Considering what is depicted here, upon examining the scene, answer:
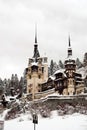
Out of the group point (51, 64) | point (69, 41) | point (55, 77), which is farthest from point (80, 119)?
point (51, 64)

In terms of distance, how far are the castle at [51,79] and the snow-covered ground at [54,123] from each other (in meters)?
15.7

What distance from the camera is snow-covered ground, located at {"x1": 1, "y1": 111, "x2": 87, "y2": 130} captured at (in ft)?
256

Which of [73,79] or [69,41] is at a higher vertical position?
[69,41]

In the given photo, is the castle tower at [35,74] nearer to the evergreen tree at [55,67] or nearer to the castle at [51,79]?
the castle at [51,79]

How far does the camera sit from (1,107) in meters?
120

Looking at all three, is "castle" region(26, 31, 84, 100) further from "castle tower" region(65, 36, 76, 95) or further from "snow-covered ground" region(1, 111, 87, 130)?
"snow-covered ground" region(1, 111, 87, 130)

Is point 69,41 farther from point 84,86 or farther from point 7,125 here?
point 7,125

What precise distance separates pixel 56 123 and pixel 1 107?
41.1m

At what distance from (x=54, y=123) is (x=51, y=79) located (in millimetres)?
33717

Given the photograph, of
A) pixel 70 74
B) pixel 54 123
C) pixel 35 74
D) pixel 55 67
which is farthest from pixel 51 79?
pixel 55 67

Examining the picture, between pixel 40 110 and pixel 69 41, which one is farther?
pixel 69 41

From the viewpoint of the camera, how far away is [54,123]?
8244 centimetres

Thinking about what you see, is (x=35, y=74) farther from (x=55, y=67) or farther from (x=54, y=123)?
(x=54, y=123)

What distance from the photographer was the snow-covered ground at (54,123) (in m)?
78.1
